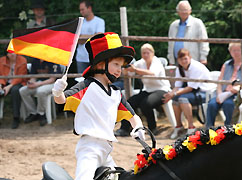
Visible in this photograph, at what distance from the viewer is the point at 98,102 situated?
12.3 ft

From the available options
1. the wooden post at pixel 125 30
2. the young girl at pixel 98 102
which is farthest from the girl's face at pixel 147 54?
the young girl at pixel 98 102

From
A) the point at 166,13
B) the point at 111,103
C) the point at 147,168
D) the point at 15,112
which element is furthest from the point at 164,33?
the point at 147,168

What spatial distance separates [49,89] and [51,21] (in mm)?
2142

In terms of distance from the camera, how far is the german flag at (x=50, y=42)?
12.9ft

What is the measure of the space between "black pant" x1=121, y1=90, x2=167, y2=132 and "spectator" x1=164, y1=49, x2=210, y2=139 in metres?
0.15

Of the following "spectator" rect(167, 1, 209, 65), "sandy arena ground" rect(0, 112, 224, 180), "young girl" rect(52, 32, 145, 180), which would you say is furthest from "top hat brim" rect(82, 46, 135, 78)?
"spectator" rect(167, 1, 209, 65)

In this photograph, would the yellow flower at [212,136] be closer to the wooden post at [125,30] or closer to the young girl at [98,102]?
the young girl at [98,102]

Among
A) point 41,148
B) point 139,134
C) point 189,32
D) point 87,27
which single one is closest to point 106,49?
point 139,134

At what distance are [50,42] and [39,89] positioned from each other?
15.6 feet

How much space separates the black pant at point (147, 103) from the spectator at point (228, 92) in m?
0.82

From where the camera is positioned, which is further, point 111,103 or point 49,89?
point 49,89

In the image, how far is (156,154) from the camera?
3.09 metres

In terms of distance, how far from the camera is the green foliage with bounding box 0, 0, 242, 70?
381 inches

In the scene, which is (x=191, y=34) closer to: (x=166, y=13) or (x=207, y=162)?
(x=166, y=13)
